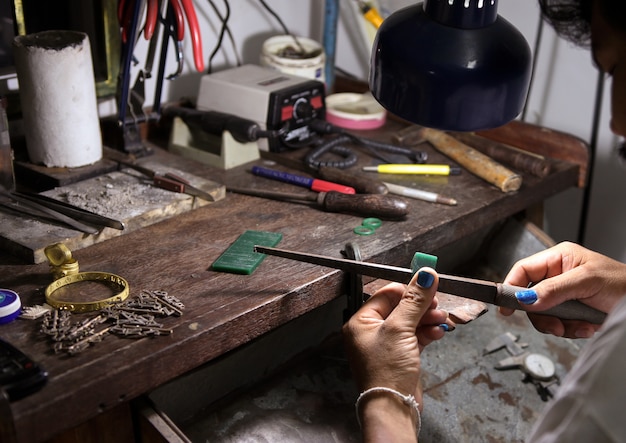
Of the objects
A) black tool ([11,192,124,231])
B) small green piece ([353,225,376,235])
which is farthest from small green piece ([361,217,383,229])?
black tool ([11,192,124,231])

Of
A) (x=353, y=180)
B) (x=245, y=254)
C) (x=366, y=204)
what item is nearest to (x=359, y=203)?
(x=366, y=204)

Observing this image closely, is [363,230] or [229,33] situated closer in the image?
[363,230]

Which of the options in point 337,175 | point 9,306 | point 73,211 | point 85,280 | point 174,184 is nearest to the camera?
point 9,306

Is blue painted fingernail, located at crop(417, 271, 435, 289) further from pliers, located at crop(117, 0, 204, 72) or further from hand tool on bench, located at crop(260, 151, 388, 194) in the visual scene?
pliers, located at crop(117, 0, 204, 72)

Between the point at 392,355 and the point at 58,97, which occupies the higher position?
the point at 58,97

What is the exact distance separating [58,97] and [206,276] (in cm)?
49

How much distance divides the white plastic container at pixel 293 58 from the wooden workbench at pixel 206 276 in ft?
1.08

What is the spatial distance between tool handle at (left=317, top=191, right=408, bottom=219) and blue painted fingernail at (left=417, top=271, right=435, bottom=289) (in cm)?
31

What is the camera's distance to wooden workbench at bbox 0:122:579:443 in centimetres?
87

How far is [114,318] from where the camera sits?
972 mm

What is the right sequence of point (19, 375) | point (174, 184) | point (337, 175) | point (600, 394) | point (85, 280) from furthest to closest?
1. point (337, 175)
2. point (174, 184)
3. point (85, 280)
4. point (19, 375)
5. point (600, 394)

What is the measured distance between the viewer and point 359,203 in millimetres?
1291

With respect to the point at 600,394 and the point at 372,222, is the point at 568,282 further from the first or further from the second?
the point at 600,394

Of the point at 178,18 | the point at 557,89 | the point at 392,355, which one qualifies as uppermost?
the point at 178,18
